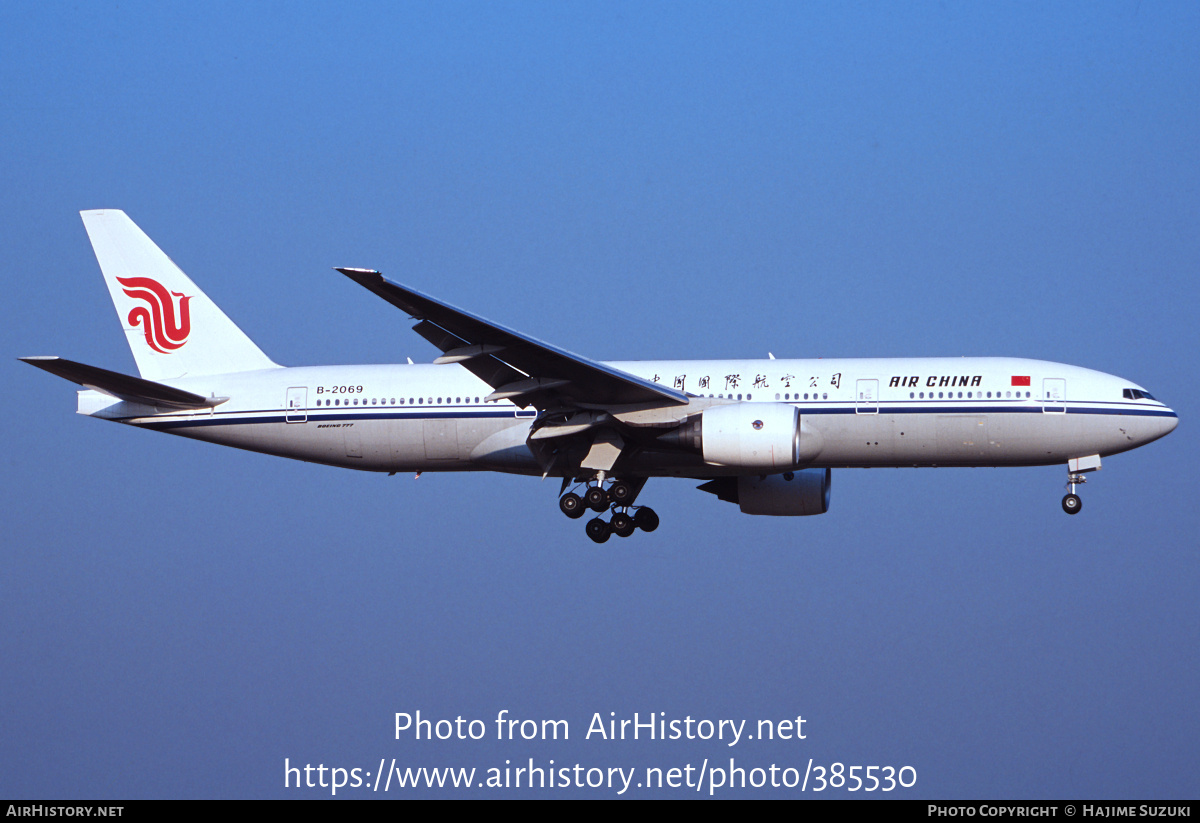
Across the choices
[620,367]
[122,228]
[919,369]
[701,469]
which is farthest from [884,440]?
[122,228]

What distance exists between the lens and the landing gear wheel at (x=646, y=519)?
1320 inches

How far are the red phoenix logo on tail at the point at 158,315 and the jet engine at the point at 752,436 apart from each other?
13.6 meters

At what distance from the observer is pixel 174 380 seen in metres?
34.0

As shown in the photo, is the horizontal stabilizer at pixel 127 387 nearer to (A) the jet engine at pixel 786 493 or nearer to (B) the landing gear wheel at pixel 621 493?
(B) the landing gear wheel at pixel 621 493

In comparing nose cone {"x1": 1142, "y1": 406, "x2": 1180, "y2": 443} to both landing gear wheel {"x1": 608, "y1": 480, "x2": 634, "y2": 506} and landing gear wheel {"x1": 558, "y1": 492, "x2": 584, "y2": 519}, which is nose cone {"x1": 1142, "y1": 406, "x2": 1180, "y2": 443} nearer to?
landing gear wheel {"x1": 608, "y1": 480, "x2": 634, "y2": 506}

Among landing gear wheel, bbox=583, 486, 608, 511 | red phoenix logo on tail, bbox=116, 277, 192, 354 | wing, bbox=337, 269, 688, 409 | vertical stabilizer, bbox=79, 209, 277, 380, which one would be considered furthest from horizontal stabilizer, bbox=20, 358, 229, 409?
landing gear wheel, bbox=583, 486, 608, 511

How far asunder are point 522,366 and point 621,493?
14.4 feet

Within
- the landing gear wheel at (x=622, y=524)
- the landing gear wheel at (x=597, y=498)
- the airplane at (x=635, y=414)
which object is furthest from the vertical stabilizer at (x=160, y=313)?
the landing gear wheel at (x=622, y=524)

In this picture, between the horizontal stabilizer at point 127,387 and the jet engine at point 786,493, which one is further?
the jet engine at point 786,493

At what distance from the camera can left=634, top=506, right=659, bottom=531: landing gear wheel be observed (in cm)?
3353

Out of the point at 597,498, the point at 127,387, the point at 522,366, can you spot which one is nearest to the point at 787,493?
the point at 597,498

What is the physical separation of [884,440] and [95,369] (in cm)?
1635

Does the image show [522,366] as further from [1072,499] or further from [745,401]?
[1072,499]

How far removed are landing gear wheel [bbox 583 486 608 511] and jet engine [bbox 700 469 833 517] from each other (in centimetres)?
394
